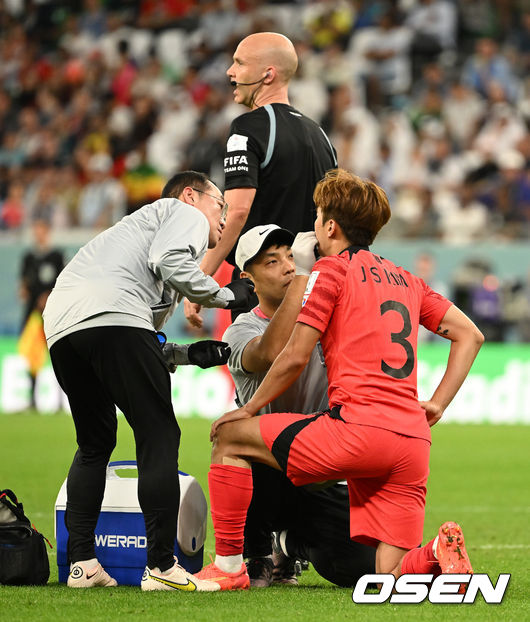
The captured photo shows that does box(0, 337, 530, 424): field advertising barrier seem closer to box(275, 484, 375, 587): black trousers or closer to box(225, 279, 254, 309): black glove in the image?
box(275, 484, 375, 587): black trousers

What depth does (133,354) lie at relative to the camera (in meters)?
4.47

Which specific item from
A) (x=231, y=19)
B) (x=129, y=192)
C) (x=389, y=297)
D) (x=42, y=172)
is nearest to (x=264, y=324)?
(x=389, y=297)

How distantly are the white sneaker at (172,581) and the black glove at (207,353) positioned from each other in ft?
2.72

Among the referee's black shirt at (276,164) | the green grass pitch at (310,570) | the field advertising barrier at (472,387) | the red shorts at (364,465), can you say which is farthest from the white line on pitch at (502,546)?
the field advertising barrier at (472,387)

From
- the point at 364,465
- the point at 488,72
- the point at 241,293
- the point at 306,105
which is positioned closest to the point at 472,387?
the point at 306,105

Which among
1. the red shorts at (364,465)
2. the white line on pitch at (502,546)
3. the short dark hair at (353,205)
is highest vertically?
the short dark hair at (353,205)

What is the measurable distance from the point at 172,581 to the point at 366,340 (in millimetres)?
1227

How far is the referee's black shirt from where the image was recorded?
5.76 metres

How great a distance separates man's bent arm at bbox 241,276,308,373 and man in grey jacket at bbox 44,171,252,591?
0.58 feet

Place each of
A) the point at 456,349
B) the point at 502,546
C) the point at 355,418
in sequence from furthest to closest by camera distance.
A: the point at 502,546, the point at 456,349, the point at 355,418

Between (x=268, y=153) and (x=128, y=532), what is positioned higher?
(x=268, y=153)

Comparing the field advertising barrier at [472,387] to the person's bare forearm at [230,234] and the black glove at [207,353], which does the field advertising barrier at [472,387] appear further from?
the black glove at [207,353]

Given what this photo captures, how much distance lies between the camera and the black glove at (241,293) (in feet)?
15.7

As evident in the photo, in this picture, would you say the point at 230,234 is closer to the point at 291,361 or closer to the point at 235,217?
the point at 235,217
